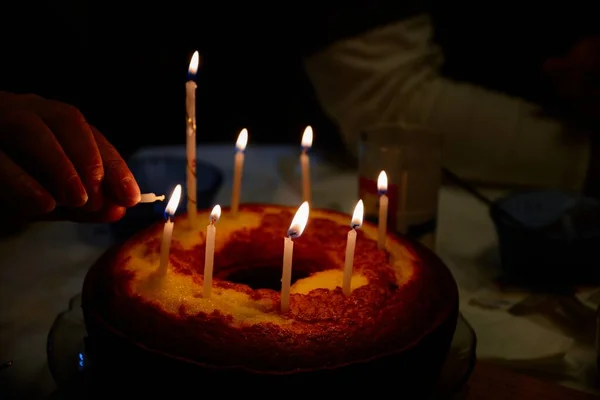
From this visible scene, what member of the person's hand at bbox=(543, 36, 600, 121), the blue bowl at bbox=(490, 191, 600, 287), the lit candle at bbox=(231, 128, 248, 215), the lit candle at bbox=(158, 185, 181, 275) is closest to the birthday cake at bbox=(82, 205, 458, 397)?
the lit candle at bbox=(158, 185, 181, 275)

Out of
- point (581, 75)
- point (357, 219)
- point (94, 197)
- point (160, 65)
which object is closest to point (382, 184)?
point (357, 219)

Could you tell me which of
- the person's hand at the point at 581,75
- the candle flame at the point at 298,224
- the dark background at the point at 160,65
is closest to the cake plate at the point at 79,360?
the candle flame at the point at 298,224

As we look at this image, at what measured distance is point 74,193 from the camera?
0.71m

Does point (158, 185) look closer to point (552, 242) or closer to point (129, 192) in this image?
point (129, 192)

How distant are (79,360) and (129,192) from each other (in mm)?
272

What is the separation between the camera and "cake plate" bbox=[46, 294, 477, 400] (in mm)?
790

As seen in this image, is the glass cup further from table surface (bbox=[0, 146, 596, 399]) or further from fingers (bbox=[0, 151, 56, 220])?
fingers (bbox=[0, 151, 56, 220])

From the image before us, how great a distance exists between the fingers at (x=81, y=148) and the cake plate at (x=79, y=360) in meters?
0.23

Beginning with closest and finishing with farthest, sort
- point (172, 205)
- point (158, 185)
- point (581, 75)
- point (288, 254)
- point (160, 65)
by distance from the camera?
point (288, 254) → point (172, 205) → point (158, 185) → point (581, 75) → point (160, 65)

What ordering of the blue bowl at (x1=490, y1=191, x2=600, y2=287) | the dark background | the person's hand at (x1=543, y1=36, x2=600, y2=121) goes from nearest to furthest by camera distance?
the blue bowl at (x1=490, y1=191, x2=600, y2=287)
the person's hand at (x1=543, y1=36, x2=600, y2=121)
the dark background

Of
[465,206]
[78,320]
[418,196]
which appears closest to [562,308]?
[418,196]

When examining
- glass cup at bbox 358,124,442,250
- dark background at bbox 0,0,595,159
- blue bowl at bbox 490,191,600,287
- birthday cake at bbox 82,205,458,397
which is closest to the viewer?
birthday cake at bbox 82,205,458,397

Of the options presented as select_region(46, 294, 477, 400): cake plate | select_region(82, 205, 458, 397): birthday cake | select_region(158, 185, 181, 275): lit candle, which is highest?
select_region(158, 185, 181, 275): lit candle

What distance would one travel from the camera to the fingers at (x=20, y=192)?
688 mm
